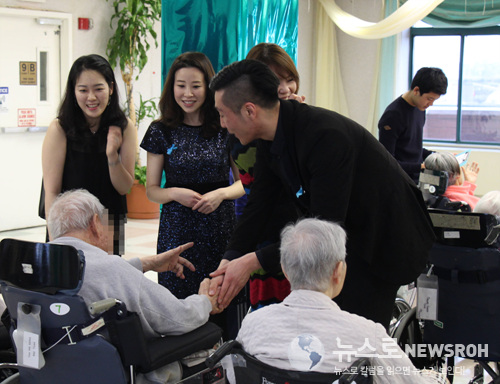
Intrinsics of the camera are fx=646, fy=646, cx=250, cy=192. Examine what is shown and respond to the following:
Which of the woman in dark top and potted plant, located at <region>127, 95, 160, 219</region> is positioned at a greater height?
the woman in dark top

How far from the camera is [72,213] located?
1.90 metres

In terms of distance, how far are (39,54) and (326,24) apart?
410 cm

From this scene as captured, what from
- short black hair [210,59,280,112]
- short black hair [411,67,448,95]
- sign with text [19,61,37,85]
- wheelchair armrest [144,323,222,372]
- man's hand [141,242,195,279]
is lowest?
wheelchair armrest [144,323,222,372]

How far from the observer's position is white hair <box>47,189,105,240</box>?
1901 mm

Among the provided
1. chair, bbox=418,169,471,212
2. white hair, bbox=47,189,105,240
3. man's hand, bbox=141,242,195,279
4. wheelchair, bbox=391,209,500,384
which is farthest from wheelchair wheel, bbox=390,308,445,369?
white hair, bbox=47,189,105,240

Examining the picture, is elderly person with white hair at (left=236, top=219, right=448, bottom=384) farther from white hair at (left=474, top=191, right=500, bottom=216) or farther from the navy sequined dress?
white hair at (left=474, top=191, right=500, bottom=216)

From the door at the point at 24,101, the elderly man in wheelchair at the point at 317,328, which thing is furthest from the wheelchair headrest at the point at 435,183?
the door at the point at 24,101

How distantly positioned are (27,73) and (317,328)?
5608 mm

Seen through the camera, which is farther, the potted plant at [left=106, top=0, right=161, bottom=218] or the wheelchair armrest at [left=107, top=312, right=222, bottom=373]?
the potted plant at [left=106, top=0, right=161, bottom=218]

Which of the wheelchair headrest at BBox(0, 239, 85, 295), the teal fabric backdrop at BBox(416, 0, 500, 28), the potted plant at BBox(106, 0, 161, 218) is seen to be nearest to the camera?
the wheelchair headrest at BBox(0, 239, 85, 295)

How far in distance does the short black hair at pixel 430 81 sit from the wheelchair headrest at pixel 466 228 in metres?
1.67

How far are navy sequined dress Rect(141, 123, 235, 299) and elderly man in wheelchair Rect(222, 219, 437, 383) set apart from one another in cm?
114

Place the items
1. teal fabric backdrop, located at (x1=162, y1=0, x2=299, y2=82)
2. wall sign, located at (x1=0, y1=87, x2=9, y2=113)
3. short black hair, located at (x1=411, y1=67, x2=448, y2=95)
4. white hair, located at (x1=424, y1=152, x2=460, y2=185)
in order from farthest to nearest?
1. wall sign, located at (x1=0, y1=87, x2=9, y2=113)
2. short black hair, located at (x1=411, y1=67, x2=448, y2=95)
3. white hair, located at (x1=424, y1=152, x2=460, y2=185)
4. teal fabric backdrop, located at (x1=162, y1=0, x2=299, y2=82)

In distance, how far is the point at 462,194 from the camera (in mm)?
3352
